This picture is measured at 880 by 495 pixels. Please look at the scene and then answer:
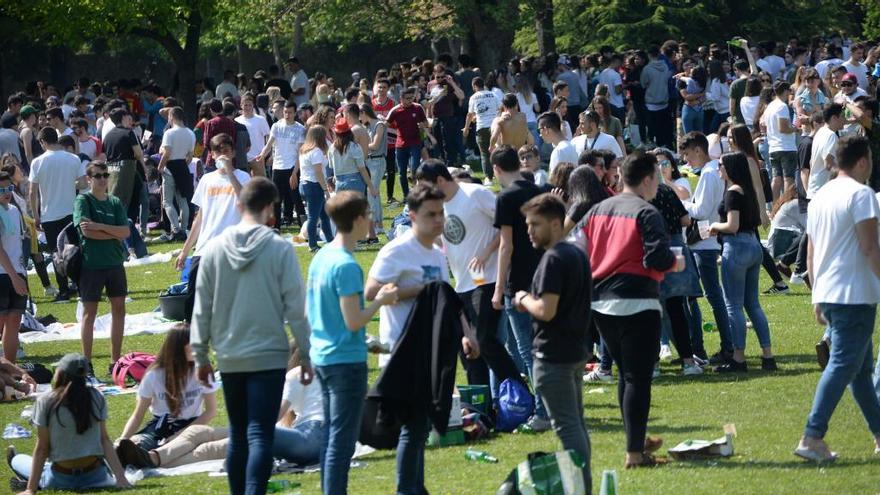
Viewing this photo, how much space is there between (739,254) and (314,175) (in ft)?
27.6

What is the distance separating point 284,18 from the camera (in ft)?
138

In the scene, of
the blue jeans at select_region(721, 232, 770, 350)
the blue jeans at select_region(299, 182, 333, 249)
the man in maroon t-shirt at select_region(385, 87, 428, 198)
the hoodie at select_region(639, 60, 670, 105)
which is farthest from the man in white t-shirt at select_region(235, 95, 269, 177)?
the blue jeans at select_region(721, 232, 770, 350)

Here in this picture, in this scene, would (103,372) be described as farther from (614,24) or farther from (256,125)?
(614,24)

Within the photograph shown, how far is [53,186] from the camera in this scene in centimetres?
1744

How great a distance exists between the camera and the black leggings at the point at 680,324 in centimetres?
1149

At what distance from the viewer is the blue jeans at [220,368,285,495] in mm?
7496

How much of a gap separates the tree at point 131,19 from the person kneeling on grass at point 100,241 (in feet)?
58.0

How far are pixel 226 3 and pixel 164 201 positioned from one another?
1215 centimetres

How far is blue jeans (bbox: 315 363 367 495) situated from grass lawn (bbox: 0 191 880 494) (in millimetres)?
1176

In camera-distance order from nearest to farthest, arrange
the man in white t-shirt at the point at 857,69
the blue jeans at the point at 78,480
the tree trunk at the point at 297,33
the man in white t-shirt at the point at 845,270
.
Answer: the man in white t-shirt at the point at 845,270 < the blue jeans at the point at 78,480 < the man in white t-shirt at the point at 857,69 < the tree trunk at the point at 297,33

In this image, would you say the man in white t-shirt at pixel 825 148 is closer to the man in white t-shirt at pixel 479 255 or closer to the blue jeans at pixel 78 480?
the man in white t-shirt at pixel 479 255

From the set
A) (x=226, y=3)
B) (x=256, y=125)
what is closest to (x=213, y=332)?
(x=256, y=125)

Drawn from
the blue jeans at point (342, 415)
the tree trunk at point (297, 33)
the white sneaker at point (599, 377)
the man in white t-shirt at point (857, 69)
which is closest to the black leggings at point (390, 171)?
the man in white t-shirt at point (857, 69)

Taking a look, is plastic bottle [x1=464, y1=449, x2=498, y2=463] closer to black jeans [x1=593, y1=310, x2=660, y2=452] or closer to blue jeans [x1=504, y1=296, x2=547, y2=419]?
blue jeans [x1=504, y1=296, x2=547, y2=419]
